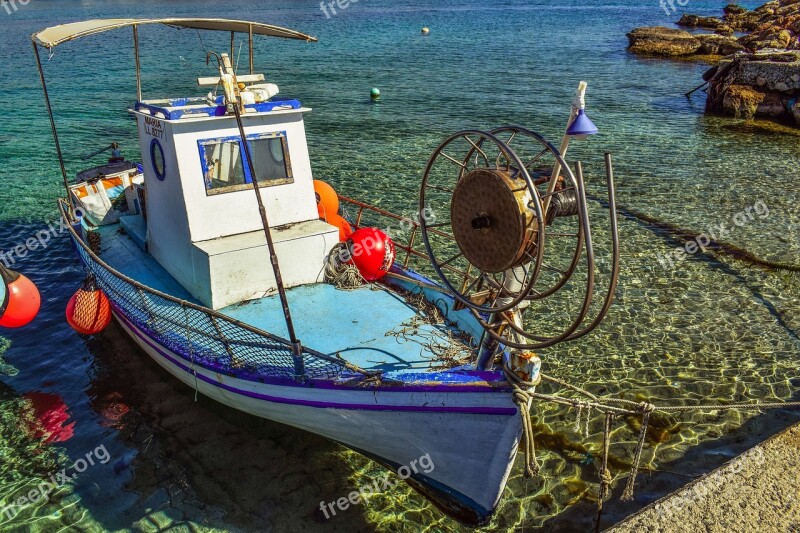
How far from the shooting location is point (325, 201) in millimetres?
11164

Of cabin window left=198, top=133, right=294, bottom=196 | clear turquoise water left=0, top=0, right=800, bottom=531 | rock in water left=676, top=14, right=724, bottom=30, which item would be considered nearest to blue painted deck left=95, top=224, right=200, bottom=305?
clear turquoise water left=0, top=0, right=800, bottom=531

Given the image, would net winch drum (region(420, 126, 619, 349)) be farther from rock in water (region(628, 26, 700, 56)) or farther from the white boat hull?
rock in water (region(628, 26, 700, 56))

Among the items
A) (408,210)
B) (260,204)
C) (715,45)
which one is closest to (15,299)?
(260,204)

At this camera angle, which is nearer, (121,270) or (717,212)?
(121,270)

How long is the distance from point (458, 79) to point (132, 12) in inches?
2278

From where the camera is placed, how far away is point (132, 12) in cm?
7562

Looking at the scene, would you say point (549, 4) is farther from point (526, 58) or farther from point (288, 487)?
point (288, 487)

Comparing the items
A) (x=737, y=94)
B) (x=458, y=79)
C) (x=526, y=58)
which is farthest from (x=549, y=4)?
(x=737, y=94)

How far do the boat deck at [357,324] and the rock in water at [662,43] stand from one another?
4363cm

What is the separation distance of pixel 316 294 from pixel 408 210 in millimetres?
7770

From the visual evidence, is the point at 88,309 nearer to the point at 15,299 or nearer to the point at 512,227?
the point at 15,299

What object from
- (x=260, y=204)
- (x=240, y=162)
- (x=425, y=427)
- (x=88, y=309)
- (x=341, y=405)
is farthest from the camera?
(x=88, y=309)

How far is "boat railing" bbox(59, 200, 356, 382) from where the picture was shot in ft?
24.1

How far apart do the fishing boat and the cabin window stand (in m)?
0.02
